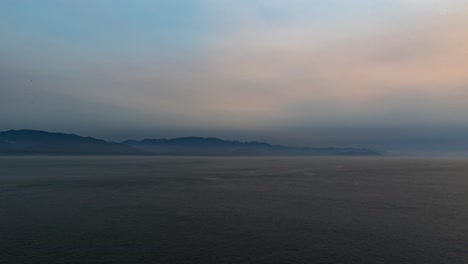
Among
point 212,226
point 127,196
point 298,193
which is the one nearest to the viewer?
point 212,226

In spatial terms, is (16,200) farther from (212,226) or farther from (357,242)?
(357,242)

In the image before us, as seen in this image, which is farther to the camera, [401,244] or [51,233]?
[51,233]

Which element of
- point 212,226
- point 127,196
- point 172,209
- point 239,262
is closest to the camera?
point 239,262

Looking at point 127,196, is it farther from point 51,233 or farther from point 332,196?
point 332,196

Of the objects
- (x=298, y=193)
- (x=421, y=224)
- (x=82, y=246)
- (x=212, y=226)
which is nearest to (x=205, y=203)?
(x=212, y=226)

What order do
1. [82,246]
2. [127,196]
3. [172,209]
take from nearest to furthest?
[82,246]
[172,209]
[127,196]

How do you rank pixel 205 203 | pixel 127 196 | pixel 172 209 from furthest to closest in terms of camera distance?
pixel 127 196, pixel 205 203, pixel 172 209

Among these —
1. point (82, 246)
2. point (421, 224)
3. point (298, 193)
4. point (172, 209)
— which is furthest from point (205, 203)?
point (421, 224)

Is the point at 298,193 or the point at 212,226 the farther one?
the point at 298,193
